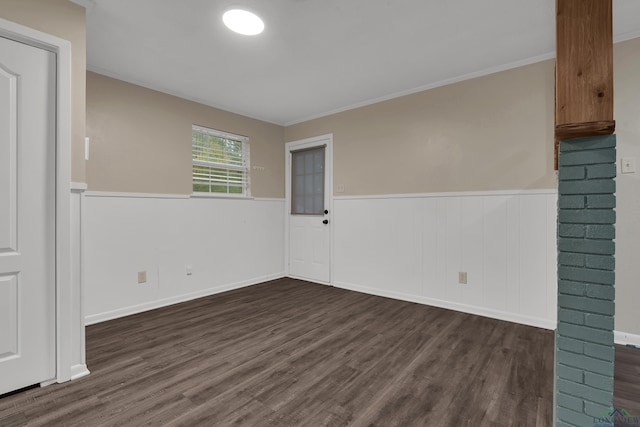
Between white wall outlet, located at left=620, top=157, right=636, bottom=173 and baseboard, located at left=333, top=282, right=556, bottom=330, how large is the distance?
1369 mm

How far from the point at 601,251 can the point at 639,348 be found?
6.79 ft

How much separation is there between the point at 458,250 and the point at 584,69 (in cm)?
233

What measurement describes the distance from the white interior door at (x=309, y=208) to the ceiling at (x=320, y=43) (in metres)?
1.10

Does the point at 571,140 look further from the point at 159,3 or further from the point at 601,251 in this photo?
the point at 159,3

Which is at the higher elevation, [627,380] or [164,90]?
[164,90]

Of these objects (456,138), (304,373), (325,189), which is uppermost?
(456,138)

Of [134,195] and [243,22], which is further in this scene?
[134,195]

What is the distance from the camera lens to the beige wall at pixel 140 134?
115 inches

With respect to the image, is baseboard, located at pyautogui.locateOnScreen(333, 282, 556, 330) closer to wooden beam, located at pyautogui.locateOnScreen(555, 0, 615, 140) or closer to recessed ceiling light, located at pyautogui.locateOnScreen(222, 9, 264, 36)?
wooden beam, located at pyautogui.locateOnScreen(555, 0, 615, 140)

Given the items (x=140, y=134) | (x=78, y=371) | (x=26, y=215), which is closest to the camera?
(x=26, y=215)

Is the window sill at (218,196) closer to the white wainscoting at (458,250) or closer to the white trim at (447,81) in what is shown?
the white wainscoting at (458,250)

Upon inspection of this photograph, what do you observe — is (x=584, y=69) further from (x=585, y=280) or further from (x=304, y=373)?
(x=304, y=373)

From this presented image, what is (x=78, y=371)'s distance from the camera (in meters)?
1.94

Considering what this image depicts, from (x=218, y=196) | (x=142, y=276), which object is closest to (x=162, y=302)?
(x=142, y=276)
